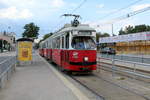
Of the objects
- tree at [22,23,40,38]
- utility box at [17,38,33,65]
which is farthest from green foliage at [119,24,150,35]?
utility box at [17,38,33,65]

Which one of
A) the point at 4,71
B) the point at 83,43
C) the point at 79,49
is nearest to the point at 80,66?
the point at 79,49

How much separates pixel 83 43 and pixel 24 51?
29.6 feet

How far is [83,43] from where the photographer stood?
14.1 metres

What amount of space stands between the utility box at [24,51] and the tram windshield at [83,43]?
8703 millimetres

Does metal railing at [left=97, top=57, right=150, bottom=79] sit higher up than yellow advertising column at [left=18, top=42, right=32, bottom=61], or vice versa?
yellow advertising column at [left=18, top=42, right=32, bottom=61]

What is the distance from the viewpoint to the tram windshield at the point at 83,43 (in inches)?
548

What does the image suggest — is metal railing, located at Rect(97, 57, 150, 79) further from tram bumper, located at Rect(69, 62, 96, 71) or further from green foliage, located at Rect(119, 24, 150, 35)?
green foliage, located at Rect(119, 24, 150, 35)

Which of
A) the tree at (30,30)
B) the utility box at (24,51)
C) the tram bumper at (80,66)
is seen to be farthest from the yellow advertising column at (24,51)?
the tree at (30,30)

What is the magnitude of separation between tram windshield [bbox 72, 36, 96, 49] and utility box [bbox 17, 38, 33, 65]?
28.6 feet

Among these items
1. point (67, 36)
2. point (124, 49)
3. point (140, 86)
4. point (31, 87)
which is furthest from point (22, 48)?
point (124, 49)

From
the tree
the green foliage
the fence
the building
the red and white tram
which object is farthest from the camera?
the green foliage

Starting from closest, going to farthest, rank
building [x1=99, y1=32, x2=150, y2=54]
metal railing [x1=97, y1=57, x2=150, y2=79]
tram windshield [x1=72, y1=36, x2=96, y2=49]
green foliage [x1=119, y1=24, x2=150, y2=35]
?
metal railing [x1=97, y1=57, x2=150, y2=79] → tram windshield [x1=72, y1=36, x2=96, y2=49] → building [x1=99, y1=32, x2=150, y2=54] → green foliage [x1=119, y1=24, x2=150, y2=35]

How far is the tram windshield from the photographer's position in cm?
1392

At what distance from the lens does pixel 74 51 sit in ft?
44.5
